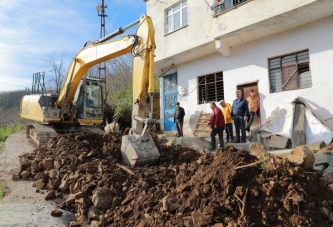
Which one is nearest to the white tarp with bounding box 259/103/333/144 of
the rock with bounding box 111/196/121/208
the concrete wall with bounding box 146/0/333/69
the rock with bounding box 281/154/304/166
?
the concrete wall with bounding box 146/0/333/69

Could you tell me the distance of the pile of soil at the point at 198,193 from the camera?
3176 millimetres

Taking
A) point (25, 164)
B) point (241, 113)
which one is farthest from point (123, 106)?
point (25, 164)

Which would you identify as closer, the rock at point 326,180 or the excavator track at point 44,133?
the rock at point 326,180

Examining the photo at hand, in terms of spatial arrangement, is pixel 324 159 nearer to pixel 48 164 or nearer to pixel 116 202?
pixel 116 202

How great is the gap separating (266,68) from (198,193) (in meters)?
7.58

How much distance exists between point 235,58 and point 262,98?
1991 mm

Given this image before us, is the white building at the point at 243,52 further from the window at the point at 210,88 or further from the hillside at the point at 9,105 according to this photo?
the hillside at the point at 9,105

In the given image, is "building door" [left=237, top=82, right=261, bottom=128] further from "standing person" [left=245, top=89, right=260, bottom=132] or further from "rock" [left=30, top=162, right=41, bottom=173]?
"rock" [left=30, top=162, right=41, bottom=173]

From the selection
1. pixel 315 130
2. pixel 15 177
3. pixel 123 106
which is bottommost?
pixel 15 177

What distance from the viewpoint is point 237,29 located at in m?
9.62

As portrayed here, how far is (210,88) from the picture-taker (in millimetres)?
11945

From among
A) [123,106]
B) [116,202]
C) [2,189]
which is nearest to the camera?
[116,202]

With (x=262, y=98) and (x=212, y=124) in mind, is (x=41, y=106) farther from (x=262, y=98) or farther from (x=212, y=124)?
(x=262, y=98)

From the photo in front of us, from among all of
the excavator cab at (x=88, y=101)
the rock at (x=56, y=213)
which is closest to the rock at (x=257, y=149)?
the rock at (x=56, y=213)
